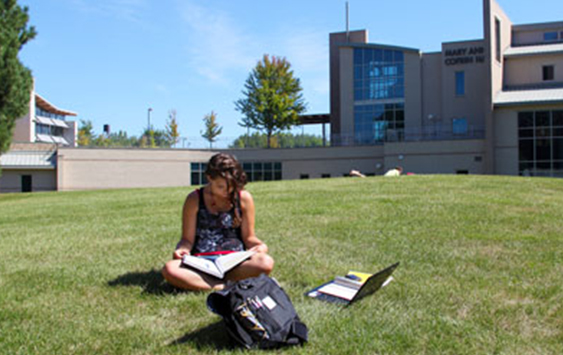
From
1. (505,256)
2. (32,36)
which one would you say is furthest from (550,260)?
(32,36)

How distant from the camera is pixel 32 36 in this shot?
2492 centimetres

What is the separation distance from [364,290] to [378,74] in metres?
43.9

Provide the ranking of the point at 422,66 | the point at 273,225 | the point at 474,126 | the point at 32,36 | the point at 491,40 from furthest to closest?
the point at 422,66 → the point at 474,126 → the point at 491,40 → the point at 32,36 → the point at 273,225

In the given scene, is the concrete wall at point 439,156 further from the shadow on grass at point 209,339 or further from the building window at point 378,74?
the shadow on grass at point 209,339

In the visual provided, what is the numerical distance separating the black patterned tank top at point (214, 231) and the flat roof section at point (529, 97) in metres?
35.4

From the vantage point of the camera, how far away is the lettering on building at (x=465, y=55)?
42469 mm

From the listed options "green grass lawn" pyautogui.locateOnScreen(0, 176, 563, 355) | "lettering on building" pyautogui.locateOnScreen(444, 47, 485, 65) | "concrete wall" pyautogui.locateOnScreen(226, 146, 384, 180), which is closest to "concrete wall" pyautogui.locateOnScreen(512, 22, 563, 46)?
"lettering on building" pyautogui.locateOnScreen(444, 47, 485, 65)

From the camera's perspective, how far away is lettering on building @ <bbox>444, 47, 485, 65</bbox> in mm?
42469

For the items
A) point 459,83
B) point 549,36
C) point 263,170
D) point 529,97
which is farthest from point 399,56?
point 263,170

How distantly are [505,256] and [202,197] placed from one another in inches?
157

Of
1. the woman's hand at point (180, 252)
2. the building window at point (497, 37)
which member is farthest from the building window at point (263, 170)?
the woman's hand at point (180, 252)

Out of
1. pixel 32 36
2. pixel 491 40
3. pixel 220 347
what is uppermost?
pixel 491 40

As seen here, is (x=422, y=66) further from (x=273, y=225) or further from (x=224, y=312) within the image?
(x=224, y=312)

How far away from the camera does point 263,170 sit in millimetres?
46156
